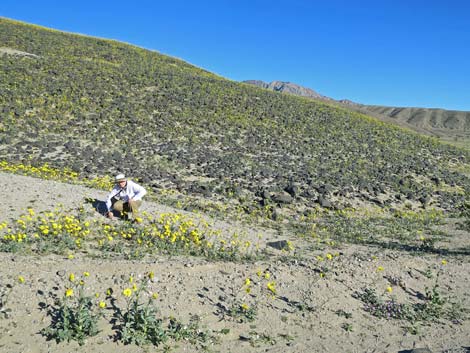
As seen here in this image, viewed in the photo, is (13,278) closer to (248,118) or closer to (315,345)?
(315,345)

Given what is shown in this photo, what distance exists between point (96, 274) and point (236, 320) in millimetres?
2295

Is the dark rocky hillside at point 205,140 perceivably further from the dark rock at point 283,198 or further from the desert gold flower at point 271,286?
the desert gold flower at point 271,286

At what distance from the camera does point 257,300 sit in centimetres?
659

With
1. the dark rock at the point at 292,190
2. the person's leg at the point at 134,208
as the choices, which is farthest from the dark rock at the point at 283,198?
the person's leg at the point at 134,208

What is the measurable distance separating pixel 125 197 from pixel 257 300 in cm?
464

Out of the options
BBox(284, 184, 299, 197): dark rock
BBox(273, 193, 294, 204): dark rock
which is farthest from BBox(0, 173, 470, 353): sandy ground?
BBox(284, 184, 299, 197): dark rock

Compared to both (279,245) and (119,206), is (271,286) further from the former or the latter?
(119,206)

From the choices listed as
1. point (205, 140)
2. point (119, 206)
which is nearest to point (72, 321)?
point (119, 206)

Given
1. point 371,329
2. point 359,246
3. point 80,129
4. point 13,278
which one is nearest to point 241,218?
point 359,246

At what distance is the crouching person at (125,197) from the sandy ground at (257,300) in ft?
7.05

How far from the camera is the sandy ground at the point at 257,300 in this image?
5305 mm

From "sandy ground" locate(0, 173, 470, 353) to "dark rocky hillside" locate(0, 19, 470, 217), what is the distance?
6.78 meters

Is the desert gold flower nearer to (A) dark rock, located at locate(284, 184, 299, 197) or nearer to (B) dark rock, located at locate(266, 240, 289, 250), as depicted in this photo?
(B) dark rock, located at locate(266, 240, 289, 250)

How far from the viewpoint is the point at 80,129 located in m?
23.4
